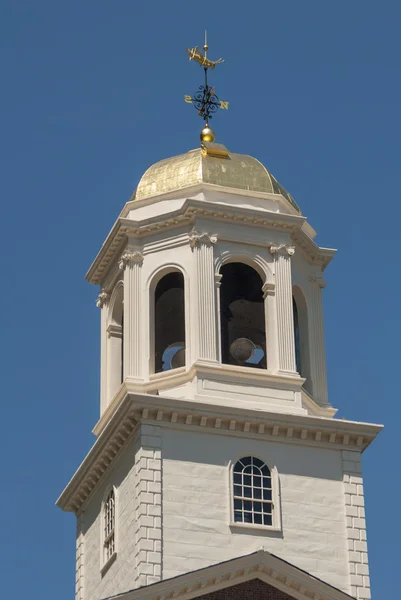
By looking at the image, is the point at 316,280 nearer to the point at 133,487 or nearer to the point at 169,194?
the point at 169,194

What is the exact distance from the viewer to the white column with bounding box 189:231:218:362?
169ft

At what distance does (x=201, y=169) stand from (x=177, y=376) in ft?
21.4

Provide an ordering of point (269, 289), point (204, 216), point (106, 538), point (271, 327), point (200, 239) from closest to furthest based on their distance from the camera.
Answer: point (106, 538) < point (271, 327) < point (200, 239) < point (269, 289) < point (204, 216)

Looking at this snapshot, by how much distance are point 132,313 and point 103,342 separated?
3.25 m

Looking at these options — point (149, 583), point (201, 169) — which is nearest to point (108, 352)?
point (201, 169)

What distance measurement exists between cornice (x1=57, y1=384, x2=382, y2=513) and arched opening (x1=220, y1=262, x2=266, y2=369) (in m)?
3.55

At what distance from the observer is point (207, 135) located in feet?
187

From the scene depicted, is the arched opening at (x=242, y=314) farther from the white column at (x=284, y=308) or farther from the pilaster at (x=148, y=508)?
the pilaster at (x=148, y=508)

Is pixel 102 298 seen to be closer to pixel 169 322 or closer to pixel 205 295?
pixel 169 322

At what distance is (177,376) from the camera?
5156 cm

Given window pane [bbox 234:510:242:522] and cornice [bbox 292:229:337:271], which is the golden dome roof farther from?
window pane [bbox 234:510:242:522]

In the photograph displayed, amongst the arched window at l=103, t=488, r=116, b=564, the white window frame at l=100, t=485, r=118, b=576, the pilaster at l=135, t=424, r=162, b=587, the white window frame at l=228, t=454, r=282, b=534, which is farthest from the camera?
the arched window at l=103, t=488, r=116, b=564

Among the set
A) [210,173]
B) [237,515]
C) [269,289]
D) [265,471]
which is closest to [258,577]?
[237,515]

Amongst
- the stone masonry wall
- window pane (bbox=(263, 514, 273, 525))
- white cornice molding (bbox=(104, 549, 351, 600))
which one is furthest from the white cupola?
white cornice molding (bbox=(104, 549, 351, 600))
